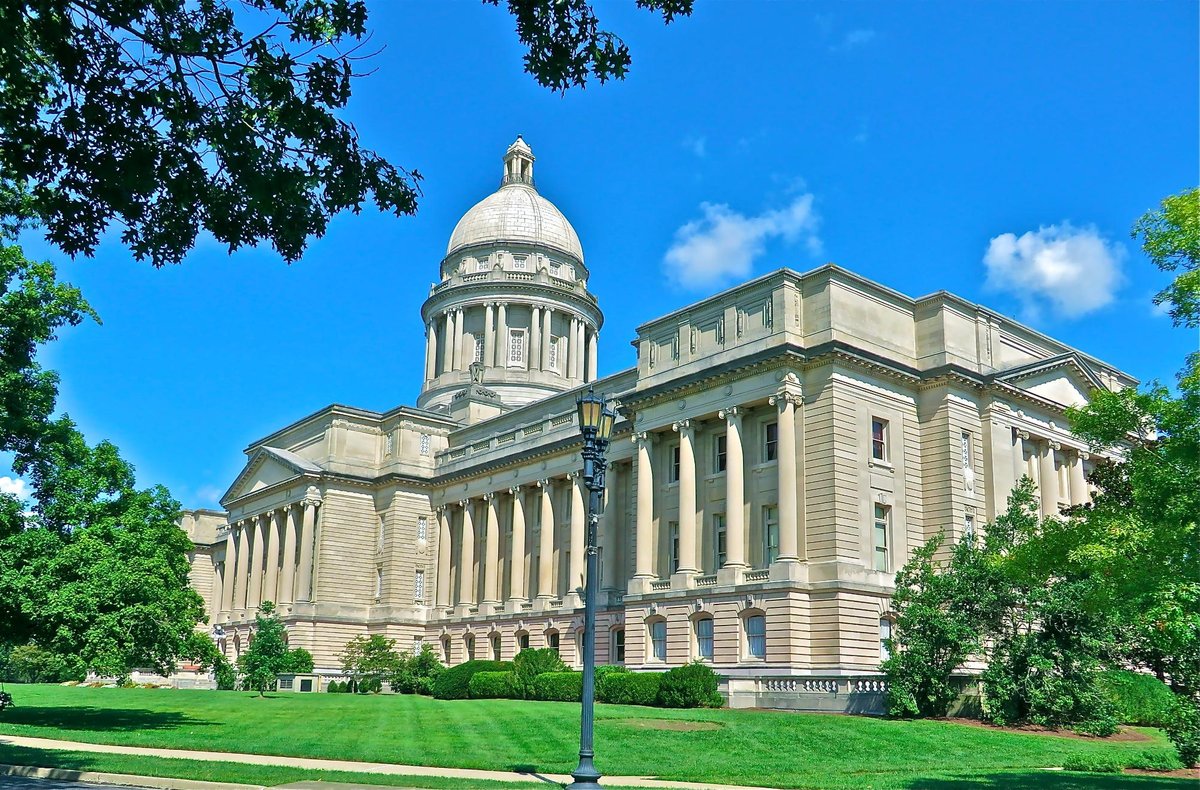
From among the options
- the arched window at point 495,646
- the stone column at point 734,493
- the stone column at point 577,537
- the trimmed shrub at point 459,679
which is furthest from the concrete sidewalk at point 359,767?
the arched window at point 495,646

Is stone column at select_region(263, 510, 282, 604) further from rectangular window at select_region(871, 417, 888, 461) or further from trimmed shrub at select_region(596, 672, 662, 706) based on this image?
rectangular window at select_region(871, 417, 888, 461)

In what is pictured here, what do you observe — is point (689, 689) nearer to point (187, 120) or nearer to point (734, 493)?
point (734, 493)

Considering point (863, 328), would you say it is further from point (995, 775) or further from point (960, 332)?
point (995, 775)

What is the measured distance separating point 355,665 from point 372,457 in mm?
14958

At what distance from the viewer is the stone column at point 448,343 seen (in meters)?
91.1

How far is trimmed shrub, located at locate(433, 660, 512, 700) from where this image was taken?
2088 inches

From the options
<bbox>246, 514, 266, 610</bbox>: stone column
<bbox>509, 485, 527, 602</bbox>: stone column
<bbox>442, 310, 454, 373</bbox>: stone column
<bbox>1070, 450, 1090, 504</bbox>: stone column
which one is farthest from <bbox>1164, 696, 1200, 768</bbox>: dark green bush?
<bbox>442, 310, 454, 373</bbox>: stone column

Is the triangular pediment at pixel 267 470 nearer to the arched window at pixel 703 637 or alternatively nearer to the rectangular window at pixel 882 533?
the arched window at pixel 703 637

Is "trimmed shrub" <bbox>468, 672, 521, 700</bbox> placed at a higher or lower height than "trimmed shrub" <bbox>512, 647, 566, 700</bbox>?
lower

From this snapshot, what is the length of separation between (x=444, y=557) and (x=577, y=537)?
14989 millimetres

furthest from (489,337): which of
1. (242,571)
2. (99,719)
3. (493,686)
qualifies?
(99,719)

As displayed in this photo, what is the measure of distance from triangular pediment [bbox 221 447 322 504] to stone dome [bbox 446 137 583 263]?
26466 millimetres

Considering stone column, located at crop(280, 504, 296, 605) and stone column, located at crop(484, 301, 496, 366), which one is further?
stone column, located at crop(484, 301, 496, 366)

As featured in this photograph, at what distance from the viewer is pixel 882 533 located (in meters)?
45.9
